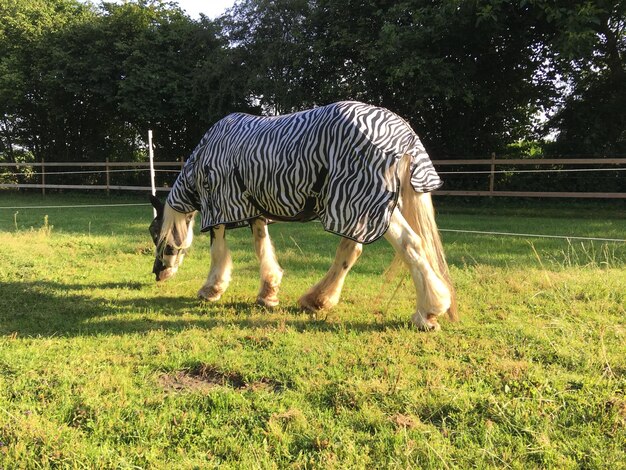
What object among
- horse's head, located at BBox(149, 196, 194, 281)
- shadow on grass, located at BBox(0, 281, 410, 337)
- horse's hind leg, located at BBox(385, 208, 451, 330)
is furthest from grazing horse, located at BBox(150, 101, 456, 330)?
horse's head, located at BBox(149, 196, 194, 281)

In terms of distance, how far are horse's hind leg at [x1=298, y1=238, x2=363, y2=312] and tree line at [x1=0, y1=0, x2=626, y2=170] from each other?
9.03 m

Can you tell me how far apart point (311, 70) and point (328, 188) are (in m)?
14.1

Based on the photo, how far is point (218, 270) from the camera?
4934 millimetres

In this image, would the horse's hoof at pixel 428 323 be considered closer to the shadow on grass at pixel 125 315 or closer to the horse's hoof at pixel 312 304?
the shadow on grass at pixel 125 315

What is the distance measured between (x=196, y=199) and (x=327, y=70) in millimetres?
12951

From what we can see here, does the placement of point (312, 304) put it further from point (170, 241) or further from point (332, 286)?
point (170, 241)

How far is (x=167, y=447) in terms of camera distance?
7.72ft

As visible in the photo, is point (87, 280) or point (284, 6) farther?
point (284, 6)

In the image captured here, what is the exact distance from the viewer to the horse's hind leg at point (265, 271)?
4695mm

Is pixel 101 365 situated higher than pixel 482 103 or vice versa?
pixel 482 103

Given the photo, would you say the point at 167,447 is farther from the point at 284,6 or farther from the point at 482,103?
the point at 284,6

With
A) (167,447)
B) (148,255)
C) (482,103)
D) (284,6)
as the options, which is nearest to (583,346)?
(167,447)

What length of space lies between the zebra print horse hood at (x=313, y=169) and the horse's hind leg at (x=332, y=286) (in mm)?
485

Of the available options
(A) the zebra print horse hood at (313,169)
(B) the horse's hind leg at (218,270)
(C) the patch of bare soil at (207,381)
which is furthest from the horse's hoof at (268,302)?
(C) the patch of bare soil at (207,381)
